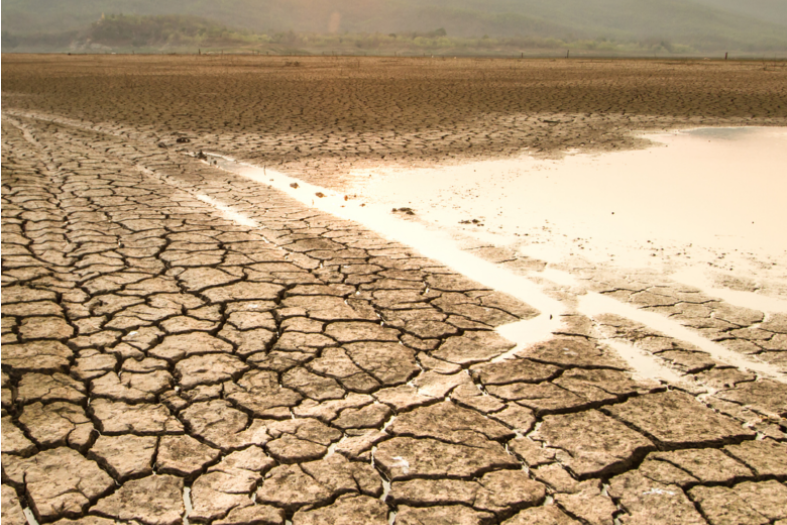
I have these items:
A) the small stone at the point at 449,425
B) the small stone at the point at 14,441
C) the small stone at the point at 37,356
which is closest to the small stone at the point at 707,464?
the small stone at the point at 449,425

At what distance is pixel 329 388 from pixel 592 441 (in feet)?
3.38

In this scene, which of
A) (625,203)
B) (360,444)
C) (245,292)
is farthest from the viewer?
(625,203)

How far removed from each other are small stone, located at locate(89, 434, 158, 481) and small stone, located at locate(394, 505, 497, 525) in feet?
2.79

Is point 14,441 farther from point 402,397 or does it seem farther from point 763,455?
point 763,455

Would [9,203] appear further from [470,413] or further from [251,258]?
[470,413]

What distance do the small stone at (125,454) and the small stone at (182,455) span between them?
0.03 meters

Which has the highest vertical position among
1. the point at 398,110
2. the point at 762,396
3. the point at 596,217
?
the point at 398,110

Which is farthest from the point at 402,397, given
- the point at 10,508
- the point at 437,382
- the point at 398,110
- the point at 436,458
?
the point at 398,110

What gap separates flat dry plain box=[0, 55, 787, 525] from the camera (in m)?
1.94

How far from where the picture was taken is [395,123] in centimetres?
1000

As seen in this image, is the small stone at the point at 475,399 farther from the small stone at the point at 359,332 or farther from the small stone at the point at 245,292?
the small stone at the point at 245,292

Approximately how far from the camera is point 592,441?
2207mm

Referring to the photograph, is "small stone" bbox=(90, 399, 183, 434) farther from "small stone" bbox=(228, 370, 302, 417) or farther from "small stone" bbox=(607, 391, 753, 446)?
"small stone" bbox=(607, 391, 753, 446)

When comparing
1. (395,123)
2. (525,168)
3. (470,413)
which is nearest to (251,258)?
(470,413)
